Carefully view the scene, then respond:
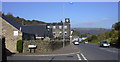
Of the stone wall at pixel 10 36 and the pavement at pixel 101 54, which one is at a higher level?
the stone wall at pixel 10 36

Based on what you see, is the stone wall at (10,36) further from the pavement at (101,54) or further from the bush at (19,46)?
the pavement at (101,54)

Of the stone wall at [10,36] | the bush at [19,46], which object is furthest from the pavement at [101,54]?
the stone wall at [10,36]

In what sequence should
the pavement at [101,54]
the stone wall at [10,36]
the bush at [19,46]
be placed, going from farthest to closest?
the stone wall at [10,36], the bush at [19,46], the pavement at [101,54]

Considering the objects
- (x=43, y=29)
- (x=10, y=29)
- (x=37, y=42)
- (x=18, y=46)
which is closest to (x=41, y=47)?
(x=37, y=42)

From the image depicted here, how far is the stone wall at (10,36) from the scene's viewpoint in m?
27.8

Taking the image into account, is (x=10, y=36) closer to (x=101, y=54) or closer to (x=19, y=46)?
(x=19, y=46)

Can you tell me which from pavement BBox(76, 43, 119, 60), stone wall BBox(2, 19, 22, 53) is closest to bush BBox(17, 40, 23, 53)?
stone wall BBox(2, 19, 22, 53)

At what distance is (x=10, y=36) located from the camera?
28.5 metres

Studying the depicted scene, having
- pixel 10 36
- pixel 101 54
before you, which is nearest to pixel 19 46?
pixel 10 36

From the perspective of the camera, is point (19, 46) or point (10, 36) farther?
point (10, 36)

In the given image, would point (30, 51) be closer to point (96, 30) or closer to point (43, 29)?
point (43, 29)

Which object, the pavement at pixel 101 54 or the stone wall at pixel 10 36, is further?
the stone wall at pixel 10 36

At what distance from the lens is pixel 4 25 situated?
28.8 metres

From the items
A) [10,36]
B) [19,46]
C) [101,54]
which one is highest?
[10,36]
